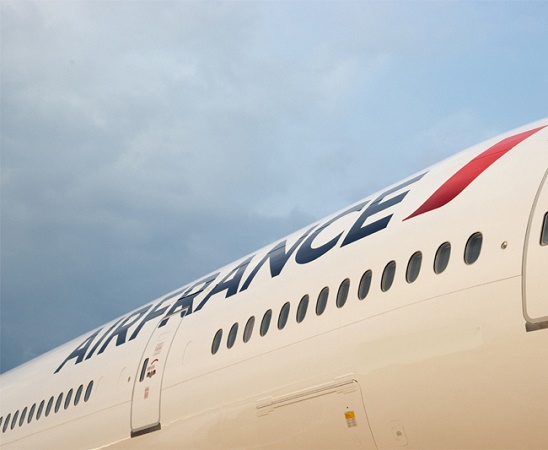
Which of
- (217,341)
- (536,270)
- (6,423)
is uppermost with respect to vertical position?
(6,423)

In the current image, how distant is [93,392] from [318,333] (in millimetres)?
6209

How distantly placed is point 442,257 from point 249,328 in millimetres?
3462

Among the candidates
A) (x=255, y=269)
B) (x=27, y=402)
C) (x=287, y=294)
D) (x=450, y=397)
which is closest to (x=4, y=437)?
(x=27, y=402)

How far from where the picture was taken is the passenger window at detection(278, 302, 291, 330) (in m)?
9.92

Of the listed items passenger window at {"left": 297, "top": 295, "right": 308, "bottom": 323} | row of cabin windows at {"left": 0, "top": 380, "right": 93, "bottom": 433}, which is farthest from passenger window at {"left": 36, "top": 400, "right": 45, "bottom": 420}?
passenger window at {"left": 297, "top": 295, "right": 308, "bottom": 323}

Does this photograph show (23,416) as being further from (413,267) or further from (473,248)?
(473,248)

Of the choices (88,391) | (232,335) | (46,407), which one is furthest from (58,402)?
(232,335)

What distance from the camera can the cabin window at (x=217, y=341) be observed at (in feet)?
36.4

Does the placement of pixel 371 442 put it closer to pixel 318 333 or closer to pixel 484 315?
pixel 318 333

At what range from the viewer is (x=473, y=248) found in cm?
761

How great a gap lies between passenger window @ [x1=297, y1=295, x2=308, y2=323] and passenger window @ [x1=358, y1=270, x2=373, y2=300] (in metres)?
1.03

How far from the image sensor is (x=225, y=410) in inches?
409

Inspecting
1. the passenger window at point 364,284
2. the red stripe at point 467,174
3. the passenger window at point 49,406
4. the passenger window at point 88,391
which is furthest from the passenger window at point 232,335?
the passenger window at point 49,406

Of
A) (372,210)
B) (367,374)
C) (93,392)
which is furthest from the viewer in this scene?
(93,392)
